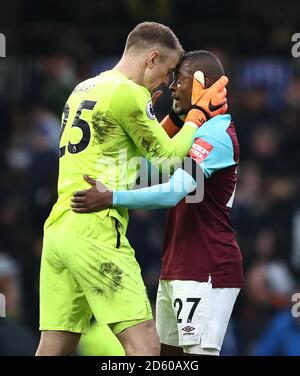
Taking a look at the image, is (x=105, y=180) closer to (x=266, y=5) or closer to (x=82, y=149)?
(x=82, y=149)

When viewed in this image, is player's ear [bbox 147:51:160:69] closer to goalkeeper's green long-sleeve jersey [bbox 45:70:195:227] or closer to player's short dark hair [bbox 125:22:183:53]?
player's short dark hair [bbox 125:22:183:53]

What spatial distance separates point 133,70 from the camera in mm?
6602

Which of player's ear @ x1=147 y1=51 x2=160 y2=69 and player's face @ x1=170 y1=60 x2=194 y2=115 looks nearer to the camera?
player's ear @ x1=147 y1=51 x2=160 y2=69

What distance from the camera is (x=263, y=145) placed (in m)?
12.4

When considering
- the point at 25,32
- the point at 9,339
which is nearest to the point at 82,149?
the point at 9,339

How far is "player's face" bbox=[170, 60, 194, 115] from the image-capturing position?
6770 mm

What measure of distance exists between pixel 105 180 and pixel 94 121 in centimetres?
33

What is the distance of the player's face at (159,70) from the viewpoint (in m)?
6.62

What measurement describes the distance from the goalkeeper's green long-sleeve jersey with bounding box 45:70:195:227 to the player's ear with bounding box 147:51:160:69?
8.3 inches

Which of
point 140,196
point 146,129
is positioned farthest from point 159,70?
point 140,196

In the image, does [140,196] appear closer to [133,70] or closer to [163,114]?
[133,70]

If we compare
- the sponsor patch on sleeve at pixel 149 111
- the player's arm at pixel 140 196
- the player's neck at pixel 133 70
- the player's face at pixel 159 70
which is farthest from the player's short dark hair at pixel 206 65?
the player's arm at pixel 140 196

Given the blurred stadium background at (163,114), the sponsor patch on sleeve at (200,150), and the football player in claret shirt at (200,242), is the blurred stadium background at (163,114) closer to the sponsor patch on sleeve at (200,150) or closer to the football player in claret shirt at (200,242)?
the football player in claret shirt at (200,242)

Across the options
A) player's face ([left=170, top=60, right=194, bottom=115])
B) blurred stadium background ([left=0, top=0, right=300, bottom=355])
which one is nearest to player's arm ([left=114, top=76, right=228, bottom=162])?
player's face ([left=170, top=60, right=194, bottom=115])
